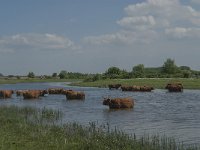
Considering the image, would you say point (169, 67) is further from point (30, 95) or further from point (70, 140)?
point (70, 140)

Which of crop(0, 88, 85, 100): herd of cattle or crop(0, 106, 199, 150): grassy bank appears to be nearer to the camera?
crop(0, 106, 199, 150): grassy bank

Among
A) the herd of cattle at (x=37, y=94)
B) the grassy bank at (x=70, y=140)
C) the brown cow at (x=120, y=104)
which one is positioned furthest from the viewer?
the herd of cattle at (x=37, y=94)

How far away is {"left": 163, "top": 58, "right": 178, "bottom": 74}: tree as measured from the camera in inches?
7564

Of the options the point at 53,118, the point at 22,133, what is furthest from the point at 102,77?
the point at 22,133

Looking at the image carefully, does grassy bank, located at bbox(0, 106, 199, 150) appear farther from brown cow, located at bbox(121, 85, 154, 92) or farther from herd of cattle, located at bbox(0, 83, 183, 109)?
brown cow, located at bbox(121, 85, 154, 92)

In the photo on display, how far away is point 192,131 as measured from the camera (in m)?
30.6

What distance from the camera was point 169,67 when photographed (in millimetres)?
194375

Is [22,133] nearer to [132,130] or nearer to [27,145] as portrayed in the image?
[27,145]

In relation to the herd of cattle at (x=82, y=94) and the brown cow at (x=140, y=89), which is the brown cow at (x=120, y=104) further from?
the brown cow at (x=140, y=89)

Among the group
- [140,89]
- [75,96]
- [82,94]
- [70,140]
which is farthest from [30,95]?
[70,140]

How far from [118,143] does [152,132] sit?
991cm

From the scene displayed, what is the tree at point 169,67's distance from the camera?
630 feet

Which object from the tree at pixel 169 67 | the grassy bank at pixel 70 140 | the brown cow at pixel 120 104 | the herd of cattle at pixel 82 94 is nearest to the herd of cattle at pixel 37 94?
the herd of cattle at pixel 82 94

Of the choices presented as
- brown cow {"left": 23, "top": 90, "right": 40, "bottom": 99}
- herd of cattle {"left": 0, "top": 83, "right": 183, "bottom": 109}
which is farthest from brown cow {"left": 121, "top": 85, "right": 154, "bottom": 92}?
brown cow {"left": 23, "top": 90, "right": 40, "bottom": 99}
